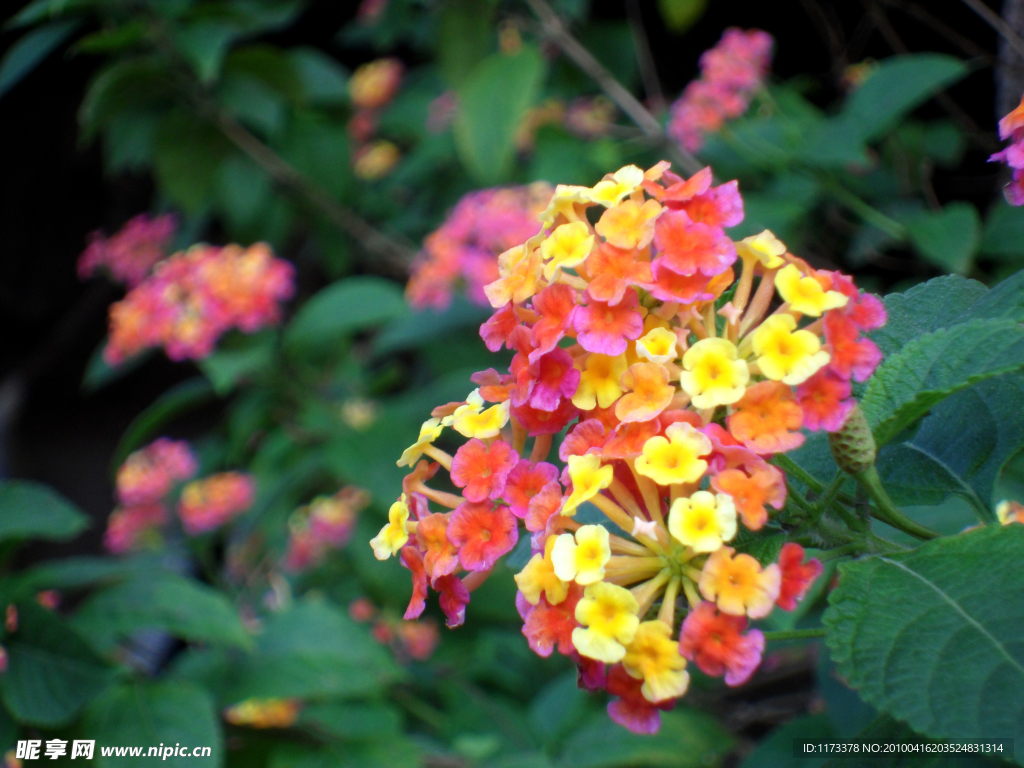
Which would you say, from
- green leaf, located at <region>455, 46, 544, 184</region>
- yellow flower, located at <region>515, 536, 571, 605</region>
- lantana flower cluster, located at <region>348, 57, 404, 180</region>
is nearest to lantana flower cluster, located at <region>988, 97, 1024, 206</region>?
yellow flower, located at <region>515, 536, 571, 605</region>

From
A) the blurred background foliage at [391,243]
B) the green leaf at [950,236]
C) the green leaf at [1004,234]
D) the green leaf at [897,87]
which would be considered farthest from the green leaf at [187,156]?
the green leaf at [1004,234]

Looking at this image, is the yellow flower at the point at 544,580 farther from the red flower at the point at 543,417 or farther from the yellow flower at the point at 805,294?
the yellow flower at the point at 805,294

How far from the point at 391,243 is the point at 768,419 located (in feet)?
6.23

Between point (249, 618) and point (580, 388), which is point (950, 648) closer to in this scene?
point (580, 388)

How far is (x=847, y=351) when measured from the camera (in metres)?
0.47

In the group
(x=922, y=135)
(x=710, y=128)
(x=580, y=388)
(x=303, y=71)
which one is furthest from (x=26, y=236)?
(x=580, y=388)

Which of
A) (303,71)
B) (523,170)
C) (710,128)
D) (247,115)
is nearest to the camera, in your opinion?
(710,128)

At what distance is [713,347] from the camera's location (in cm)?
47

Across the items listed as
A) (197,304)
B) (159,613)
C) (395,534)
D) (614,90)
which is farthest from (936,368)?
(197,304)

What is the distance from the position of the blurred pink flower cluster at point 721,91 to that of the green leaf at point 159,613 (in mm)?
1177

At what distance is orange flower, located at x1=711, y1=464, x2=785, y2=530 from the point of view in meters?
0.43

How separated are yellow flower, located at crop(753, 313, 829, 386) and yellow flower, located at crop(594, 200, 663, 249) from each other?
96 millimetres

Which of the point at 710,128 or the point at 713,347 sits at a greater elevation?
the point at 713,347

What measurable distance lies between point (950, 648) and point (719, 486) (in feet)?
0.55
